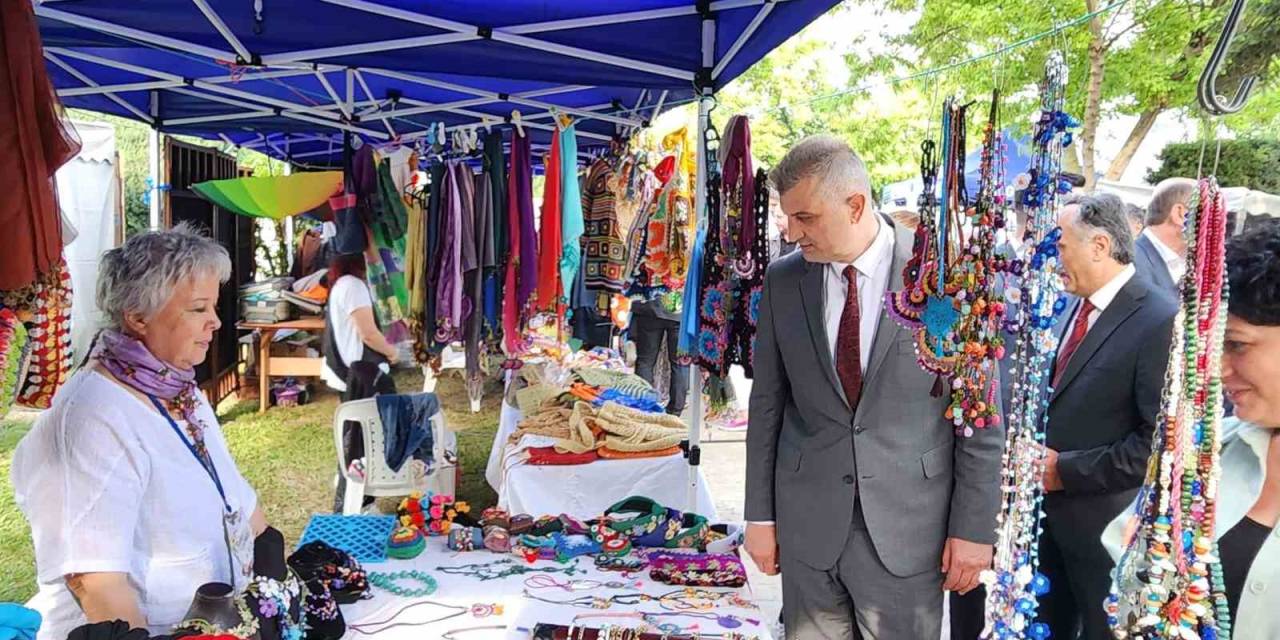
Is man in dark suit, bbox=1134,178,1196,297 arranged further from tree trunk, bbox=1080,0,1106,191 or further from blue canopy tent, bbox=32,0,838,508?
blue canopy tent, bbox=32,0,838,508

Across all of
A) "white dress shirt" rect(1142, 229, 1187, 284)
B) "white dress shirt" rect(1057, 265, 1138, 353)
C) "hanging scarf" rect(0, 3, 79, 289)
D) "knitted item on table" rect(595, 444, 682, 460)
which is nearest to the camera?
"hanging scarf" rect(0, 3, 79, 289)

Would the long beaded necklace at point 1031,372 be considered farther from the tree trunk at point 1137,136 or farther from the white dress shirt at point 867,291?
the tree trunk at point 1137,136

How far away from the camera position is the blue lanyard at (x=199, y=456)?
1.63 metres

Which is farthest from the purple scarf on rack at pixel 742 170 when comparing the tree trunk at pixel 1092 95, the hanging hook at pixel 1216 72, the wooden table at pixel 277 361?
the wooden table at pixel 277 361

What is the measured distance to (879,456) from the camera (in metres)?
1.82

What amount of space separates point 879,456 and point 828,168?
647mm

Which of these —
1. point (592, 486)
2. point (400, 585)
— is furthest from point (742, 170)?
point (400, 585)

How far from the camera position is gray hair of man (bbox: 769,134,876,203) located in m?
1.75

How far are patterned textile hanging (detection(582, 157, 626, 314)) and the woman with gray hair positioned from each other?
2.20 metres

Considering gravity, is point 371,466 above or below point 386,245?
below

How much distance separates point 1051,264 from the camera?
4.43 ft

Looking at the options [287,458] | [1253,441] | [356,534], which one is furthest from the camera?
[287,458]

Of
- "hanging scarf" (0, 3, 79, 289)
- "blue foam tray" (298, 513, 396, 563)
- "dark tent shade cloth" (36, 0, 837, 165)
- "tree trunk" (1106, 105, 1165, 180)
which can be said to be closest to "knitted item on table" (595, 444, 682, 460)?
"blue foam tray" (298, 513, 396, 563)

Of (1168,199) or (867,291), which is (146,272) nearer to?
(867,291)
